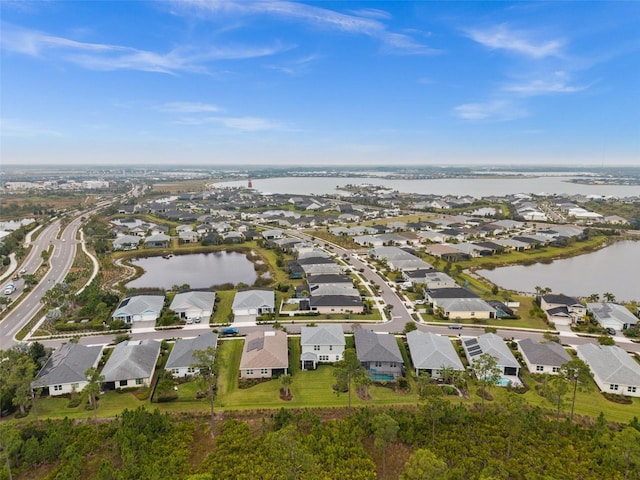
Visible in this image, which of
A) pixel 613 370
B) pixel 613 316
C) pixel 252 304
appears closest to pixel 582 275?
pixel 613 316

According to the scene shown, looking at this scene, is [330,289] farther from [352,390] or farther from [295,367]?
[352,390]

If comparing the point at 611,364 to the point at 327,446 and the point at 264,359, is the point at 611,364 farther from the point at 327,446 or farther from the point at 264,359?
the point at 264,359

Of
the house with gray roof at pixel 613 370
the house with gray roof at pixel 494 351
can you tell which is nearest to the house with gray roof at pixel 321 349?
the house with gray roof at pixel 494 351

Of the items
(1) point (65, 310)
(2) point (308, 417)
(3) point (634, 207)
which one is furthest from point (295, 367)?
(3) point (634, 207)

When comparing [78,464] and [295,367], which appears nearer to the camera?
[78,464]

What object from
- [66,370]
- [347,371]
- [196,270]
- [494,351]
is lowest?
[196,270]

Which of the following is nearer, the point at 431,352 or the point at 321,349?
the point at 431,352
